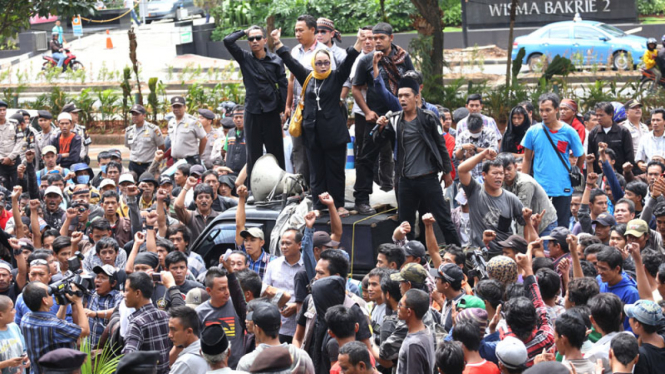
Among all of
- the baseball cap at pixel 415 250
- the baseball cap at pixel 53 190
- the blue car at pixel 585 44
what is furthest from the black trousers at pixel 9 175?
the blue car at pixel 585 44

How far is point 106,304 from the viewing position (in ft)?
26.3

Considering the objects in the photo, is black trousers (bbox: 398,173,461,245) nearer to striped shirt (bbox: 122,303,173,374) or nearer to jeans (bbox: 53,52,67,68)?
striped shirt (bbox: 122,303,173,374)

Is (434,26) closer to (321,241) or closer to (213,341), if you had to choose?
(321,241)

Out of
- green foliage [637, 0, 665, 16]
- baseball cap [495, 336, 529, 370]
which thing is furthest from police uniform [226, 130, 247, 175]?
green foliage [637, 0, 665, 16]

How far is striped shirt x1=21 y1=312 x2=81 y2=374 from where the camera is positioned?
7098mm

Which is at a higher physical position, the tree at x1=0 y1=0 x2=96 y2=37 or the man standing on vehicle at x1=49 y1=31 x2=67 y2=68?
the tree at x1=0 y1=0 x2=96 y2=37

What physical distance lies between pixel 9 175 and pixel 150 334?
883 cm

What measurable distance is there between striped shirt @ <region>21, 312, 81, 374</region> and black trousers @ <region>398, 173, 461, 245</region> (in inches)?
139

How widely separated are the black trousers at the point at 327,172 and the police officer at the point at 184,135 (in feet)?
15.2

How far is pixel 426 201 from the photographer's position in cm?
911

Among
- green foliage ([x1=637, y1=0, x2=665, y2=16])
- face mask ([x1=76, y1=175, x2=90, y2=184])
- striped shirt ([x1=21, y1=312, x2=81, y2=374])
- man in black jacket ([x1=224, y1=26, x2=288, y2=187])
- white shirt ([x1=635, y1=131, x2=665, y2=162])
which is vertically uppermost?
green foliage ([x1=637, y1=0, x2=665, y2=16])

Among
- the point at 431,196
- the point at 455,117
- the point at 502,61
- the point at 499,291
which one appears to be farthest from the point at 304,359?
the point at 502,61

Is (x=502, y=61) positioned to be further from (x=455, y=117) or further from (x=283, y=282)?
(x=283, y=282)

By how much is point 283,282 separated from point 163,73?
23.6 meters
